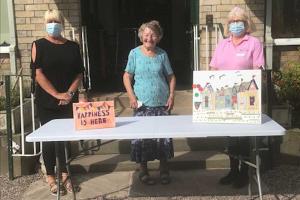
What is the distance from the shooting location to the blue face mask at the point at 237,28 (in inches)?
178

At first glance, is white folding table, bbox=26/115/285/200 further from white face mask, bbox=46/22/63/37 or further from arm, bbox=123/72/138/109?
white face mask, bbox=46/22/63/37

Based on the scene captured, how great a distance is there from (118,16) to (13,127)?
224 inches

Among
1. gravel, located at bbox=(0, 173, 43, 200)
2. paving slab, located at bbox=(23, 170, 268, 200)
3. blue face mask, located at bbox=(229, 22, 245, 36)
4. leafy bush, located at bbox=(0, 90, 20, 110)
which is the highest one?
blue face mask, located at bbox=(229, 22, 245, 36)

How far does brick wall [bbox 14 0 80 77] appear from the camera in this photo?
7.55m

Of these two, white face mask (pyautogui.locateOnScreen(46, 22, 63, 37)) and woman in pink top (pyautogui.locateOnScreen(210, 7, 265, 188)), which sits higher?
white face mask (pyautogui.locateOnScreen(46, 22, 63, 37))

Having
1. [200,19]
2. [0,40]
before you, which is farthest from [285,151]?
[0,40]

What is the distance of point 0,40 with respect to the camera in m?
8.02

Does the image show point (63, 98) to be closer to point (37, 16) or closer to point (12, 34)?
point (37, 16)

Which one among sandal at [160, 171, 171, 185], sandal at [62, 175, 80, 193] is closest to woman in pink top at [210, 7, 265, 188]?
sandal at [160, 171, 171, 185]

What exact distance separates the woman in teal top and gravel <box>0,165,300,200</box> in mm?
475

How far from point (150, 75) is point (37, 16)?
130 inches

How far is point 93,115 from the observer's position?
412 cm

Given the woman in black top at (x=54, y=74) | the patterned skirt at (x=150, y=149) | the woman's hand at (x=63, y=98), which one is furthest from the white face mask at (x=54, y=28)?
the patterned skirt at (x=150, y=149)

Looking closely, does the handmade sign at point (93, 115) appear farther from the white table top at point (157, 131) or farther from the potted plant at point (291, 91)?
the potted plant at point (291, 91)
